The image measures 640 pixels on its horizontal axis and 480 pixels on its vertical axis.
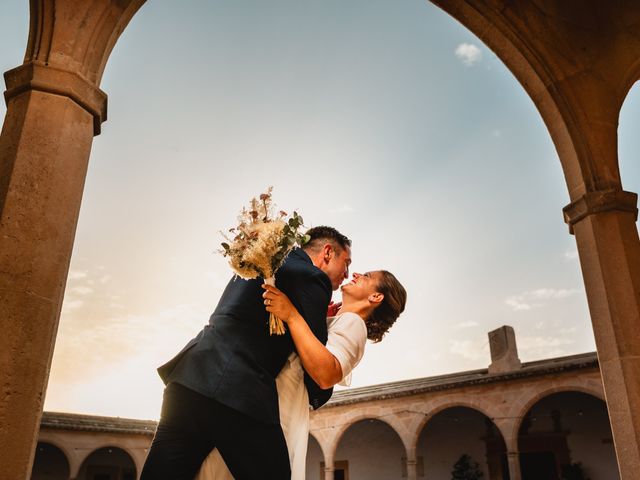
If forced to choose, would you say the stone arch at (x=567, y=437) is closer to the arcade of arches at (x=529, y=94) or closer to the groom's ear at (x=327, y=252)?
the arcade of arches at (x=529, y=94)

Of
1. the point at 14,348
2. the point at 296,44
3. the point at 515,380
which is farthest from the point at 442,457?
the point at 14,348

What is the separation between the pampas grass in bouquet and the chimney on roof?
48.2 feet

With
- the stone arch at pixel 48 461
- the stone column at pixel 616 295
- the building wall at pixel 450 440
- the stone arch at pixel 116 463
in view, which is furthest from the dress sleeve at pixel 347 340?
the stone arch at pixel 48 461

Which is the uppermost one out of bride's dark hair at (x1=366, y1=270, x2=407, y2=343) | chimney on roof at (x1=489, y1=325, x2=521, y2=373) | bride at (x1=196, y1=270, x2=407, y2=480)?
chimney on roof at (x1=489, y1=325, x2=521, y2=373)

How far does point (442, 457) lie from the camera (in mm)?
16906

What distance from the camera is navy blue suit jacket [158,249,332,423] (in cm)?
147

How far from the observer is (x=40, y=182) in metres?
2.28

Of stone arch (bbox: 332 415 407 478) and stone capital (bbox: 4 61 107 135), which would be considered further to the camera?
stone arch (bbox: 332 415 407 478)

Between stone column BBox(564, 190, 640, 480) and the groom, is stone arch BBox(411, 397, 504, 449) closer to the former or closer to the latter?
stone column BBox(564, 190, 640, 480)

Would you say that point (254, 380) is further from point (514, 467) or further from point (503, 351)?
point (503, 351)

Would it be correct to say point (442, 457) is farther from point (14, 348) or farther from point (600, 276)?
point (14, 348)

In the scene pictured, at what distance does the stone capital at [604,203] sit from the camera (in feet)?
12.9

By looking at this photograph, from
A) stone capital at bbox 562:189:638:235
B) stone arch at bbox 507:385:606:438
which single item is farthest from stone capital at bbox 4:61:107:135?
stone arch at bbox 507:385:606:438

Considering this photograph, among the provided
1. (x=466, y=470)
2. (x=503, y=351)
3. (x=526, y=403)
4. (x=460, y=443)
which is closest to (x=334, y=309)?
(x=526, y=403)
